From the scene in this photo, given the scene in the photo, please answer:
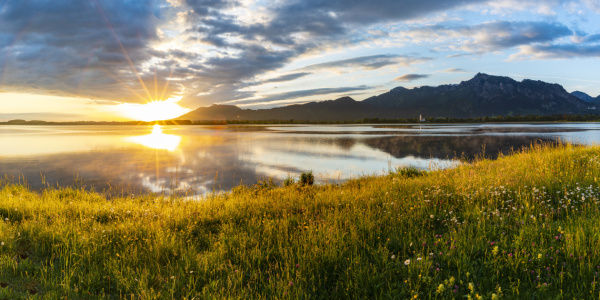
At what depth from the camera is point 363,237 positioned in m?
6.54

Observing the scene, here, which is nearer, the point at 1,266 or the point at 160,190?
the point at 1,266

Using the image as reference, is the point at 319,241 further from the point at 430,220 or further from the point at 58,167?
the point at 58,167

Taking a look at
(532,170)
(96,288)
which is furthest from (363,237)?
(532,170)

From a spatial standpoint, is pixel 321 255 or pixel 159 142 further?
pixel 159 142

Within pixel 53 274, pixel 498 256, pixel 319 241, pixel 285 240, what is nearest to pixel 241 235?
pixel 285 240

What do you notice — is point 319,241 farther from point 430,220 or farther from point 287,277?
point 430,220

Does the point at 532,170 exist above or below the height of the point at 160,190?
above

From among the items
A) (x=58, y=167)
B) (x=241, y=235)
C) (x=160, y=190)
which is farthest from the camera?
(x=58, y=167)

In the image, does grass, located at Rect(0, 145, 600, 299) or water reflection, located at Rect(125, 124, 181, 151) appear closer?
grass, located at Rect(0, 145, 600, 299)

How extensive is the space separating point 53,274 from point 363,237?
6033 mm

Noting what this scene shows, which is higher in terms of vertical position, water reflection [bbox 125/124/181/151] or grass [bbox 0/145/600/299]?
water reflection [bbox 125/124/181/151]

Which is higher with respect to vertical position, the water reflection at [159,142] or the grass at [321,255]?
the water reflection at [159,142]

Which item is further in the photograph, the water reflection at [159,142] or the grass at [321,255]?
the water reflection at [159,142]

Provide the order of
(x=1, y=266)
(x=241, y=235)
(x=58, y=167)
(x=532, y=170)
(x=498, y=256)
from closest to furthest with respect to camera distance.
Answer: (x=498, y=256) → (x=1, y=266) → (x=241, y=235) → (x=532, y=170) → (x=58, y=167)
